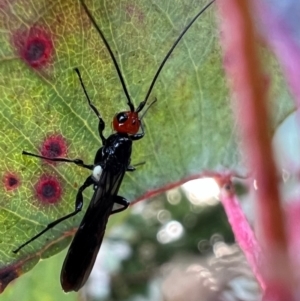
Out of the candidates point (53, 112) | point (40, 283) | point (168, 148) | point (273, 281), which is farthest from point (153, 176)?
point (273, 281)

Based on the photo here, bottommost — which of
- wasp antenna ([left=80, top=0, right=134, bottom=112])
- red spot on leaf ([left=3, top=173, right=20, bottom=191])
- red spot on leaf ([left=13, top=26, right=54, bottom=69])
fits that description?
red spot on leaf ([left=3, top=173, right=20, bottom=191])

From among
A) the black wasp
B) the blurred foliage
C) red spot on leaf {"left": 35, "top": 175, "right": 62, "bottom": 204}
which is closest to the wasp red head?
the black wasp

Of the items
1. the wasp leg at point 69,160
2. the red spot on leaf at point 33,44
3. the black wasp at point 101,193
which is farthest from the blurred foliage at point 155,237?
the red spot on leaf at point 33,44

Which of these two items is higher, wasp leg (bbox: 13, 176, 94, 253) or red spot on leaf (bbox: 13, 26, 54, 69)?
red spot on leaf (bbox: 13, 26, 54, 69)

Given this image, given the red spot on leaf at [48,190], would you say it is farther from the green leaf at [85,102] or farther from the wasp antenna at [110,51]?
the wasp antenna at [110,51]

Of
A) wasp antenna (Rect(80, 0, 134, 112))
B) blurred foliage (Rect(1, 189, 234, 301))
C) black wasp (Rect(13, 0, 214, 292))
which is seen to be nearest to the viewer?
wasp antenna (Rect(80, 0, 134, 112))

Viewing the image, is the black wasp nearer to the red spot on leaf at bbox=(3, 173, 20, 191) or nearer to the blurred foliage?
the red spot on leaf at bbox=(3, 173, 20, 191)

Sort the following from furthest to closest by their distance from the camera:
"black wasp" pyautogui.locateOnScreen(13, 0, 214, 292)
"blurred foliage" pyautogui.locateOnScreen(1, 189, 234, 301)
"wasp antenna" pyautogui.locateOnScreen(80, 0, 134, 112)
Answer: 1. "blurred foliage" pyautogui.locateOnScreen(1, 189, 234, 301)
2. "black wasp" pyautogui.locateOnScreen(13, 0, 214, 292)
3. "wasp antenna" pyautogui.locateOnScreen(80, 0, 134, 112)

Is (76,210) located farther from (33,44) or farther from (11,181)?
(33,44)
